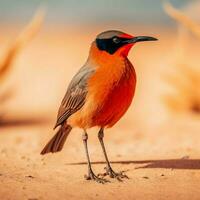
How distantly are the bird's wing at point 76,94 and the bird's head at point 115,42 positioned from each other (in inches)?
10.8

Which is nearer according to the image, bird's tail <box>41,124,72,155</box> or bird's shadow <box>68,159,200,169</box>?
bird's shadow <box>68,159,200,169</box>

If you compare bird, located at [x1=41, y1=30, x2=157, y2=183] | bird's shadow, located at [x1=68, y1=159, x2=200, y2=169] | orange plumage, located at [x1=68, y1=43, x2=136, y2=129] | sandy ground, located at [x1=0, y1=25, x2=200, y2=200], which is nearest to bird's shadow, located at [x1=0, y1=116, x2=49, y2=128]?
sandy ground, located at [x1=0, y1=25, x2=200, y2=200]

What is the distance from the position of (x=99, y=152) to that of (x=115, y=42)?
2.43 m

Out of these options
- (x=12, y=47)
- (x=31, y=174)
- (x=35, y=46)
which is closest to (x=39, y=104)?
(x=12, y=47)

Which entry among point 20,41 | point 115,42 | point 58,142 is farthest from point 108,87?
point 20,41

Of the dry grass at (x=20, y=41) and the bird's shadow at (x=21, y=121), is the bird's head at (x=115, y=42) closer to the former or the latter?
the dry grass at (x=20, y=41)

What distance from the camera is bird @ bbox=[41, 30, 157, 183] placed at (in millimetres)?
7543

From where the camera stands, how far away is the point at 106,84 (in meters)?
7.52

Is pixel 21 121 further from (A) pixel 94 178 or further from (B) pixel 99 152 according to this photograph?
(A) pixel 94 178

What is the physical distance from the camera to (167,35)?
122 feet

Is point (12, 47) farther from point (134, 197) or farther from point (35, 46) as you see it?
point (35, 46)

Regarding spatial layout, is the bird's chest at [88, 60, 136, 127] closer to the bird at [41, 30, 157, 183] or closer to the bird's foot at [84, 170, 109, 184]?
the bird at [41, 30, 157, 183]

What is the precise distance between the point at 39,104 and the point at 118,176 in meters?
9.50

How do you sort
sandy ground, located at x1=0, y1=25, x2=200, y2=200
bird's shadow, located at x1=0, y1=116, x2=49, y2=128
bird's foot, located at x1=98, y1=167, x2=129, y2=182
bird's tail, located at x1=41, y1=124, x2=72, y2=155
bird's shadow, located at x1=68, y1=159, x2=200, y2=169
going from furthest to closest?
bird's shadow, located at x1=0, y1=116, x2=49, y2=128, bird's tail, located at x1=41, y1=124, x2=72, y2=155, bird's shadow, located at x1=68, y1=159, x2=200, y2=169, bird's foot, located at x1=98, y1=167, x2=129, y2=182, sandy ground, located at x1=0, y1=25, x2=200, y2=200
